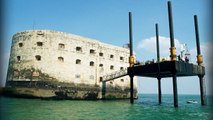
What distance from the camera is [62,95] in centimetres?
3136

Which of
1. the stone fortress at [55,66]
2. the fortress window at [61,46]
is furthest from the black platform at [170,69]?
the fortress window at [61,46]

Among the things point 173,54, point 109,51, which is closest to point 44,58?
point 109,51

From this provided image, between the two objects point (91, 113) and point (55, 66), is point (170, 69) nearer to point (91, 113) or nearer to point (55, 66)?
point (91, 113)

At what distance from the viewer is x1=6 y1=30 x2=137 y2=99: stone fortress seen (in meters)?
30.8

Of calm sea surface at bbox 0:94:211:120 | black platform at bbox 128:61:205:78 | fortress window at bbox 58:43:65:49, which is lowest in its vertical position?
calm sea surface at bbox 0:94:211:120

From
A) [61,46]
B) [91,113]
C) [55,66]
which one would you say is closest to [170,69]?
[91,113]

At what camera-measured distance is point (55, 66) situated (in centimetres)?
3219

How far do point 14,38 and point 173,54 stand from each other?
2388 centimetres

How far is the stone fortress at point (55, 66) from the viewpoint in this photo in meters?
30.8

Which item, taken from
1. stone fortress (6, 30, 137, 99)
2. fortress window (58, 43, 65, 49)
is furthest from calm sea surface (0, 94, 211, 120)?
fortress window (58, 43, 65, 49)

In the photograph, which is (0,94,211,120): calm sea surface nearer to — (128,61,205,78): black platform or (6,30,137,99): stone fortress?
(128,61,205,78): black platform

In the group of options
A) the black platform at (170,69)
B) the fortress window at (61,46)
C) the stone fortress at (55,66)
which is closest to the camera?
the black platform at (170,69)

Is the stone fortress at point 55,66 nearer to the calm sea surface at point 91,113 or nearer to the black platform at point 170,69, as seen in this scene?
the black platform at point 170,69

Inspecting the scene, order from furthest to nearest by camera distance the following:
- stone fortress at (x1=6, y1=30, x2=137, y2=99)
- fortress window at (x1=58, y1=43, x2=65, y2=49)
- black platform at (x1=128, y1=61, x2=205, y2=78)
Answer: fortress window at (x1=58, y1=43, x2=65, y2=49) → stone fortress at (x1=6, y1=30, x2=137, y2=99) → black platform at (x1=128, y1=61, x2=205, y2=78)
